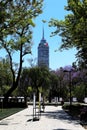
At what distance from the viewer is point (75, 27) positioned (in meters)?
42.4

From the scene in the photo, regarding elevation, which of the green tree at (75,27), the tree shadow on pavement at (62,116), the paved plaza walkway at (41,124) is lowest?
the paved plaza walkway at (41,124)

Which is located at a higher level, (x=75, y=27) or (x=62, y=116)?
(x=75, y=27)

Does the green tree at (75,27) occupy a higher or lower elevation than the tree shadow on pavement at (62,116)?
higher

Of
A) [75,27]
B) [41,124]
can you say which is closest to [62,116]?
[75,27]

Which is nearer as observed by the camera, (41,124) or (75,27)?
(41,124)

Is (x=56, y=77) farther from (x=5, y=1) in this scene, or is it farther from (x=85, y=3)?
(x=5, y=1)

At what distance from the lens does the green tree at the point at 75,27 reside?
40.4m

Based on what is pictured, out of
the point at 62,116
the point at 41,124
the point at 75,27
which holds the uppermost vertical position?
the point at 75,27

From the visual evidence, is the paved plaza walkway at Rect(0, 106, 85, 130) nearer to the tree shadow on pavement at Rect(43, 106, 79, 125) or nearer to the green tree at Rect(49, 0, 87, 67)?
the tree shadow on pavement at Rect(43, 106, 79, 125)

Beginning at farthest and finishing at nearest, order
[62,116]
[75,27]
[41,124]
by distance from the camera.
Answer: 1. [62,116]
2. [75,27]
3. [41,124]

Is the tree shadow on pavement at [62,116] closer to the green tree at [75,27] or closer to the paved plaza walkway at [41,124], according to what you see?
the paved plaza walkway at [41,124]

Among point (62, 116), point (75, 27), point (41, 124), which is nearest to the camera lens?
point (41, 124)

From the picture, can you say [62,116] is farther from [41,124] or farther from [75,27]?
[41,124]

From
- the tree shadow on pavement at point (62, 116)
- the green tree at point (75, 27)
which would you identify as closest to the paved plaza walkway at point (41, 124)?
the tree shadow on pavement at point (62, 116)
